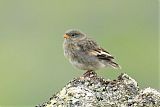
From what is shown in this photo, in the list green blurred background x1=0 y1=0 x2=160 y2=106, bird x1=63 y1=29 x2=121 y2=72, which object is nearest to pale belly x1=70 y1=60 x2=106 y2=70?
bird x1=63 y1=29 x2=121 y2=72

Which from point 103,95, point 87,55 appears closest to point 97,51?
point 87,55

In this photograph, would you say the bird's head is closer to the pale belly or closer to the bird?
the bird

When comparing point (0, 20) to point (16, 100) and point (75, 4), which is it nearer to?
point (75, 4)

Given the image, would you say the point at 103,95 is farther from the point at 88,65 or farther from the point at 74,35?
the point at 74,35

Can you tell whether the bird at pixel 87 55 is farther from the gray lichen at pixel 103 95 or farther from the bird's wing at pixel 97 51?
the gray lichen at pixel 103 95

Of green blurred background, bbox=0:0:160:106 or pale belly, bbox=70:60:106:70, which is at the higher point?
green blurred background, bbox=0:0:160:106

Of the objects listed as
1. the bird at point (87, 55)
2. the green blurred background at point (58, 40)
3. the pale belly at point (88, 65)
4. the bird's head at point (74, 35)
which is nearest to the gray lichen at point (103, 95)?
the bird at point (87, 55)

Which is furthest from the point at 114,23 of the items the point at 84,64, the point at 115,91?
the point at 115,91

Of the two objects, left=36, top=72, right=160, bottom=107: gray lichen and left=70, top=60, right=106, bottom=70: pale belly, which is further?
left=70, top=60, right=106, bottom=70: pale belly
